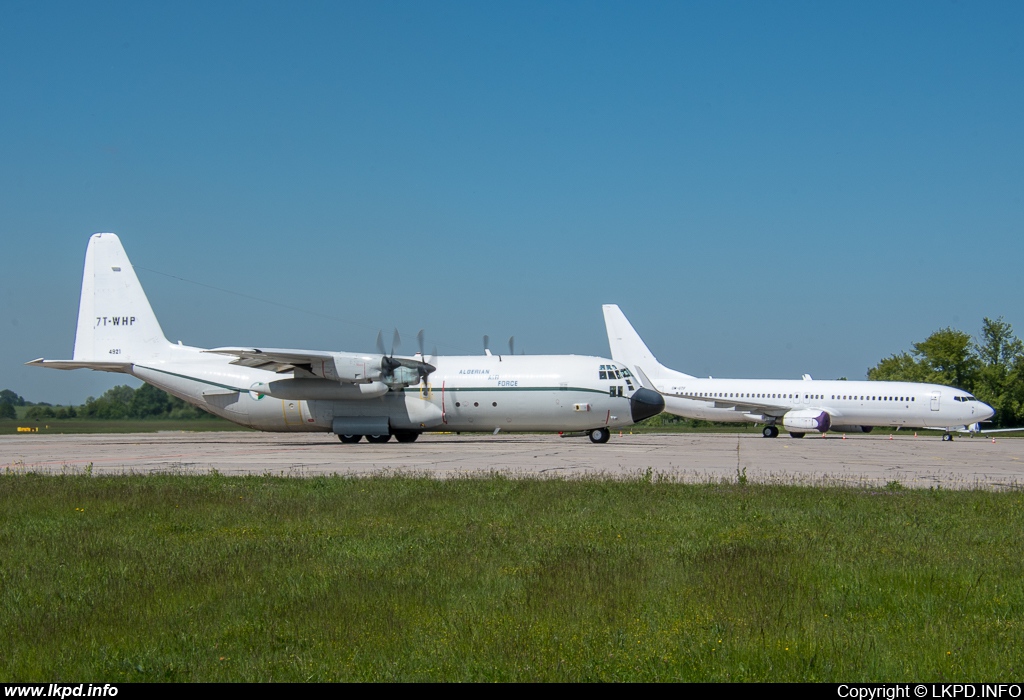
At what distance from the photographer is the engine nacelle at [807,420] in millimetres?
47594

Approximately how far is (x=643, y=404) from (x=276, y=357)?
14.3 meters

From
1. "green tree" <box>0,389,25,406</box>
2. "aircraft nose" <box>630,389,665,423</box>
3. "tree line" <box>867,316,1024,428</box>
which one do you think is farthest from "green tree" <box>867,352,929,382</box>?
"green tree" <box>0,389,25,406</box>

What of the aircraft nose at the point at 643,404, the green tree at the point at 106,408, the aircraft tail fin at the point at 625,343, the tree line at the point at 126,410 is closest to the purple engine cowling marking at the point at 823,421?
the aircraft tail fin at the point at 625,343

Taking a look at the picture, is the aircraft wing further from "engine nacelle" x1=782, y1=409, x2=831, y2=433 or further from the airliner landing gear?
"engine nacelle" x1=782, y1=409, x2=831, y2=433

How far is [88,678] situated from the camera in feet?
Answer: 18.9

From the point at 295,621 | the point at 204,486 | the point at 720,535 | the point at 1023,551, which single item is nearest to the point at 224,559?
the point at 295,621

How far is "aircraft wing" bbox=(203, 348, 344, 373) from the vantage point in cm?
3139

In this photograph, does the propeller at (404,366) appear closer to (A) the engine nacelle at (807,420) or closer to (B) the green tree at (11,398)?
(A) the engine nacelle at (807,420)

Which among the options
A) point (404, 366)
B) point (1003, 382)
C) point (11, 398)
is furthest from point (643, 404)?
point (11, 398)

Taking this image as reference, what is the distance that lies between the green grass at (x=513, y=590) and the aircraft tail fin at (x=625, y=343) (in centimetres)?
4425

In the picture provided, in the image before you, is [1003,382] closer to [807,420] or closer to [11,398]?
[807,420]

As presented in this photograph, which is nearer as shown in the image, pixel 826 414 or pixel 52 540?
pixel 52 540
